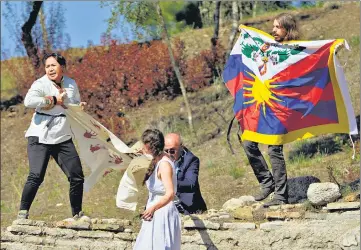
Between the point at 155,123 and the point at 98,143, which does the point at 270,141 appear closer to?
the point at 98,143

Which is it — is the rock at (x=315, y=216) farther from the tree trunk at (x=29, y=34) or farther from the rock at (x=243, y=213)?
the tree trunk at (x=29, y=34)

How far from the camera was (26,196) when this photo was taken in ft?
30.4

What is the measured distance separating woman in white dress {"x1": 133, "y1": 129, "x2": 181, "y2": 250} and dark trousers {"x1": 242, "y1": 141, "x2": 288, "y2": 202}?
1.80 metres

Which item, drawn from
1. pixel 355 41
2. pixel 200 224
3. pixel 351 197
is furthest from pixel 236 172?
pixel 355 41

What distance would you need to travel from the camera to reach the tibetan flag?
29.0 feet

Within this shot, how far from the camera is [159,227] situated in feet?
24.3

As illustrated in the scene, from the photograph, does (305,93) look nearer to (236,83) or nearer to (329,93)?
(329,93)

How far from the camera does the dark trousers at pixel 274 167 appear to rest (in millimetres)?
8930

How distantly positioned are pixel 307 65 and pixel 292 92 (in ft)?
1.09

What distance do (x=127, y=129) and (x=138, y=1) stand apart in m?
2.67

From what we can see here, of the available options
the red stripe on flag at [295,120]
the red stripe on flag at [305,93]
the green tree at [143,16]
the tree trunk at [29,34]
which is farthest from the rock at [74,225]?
the tree trunk at [29,34]

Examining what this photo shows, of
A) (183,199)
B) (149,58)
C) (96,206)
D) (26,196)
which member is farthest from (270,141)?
(149,58)

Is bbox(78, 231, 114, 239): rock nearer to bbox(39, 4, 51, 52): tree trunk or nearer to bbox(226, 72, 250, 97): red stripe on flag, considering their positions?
bbox(226, 72, 250, 97): red stripe on flag

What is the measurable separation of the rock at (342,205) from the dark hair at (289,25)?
75.7 inches
